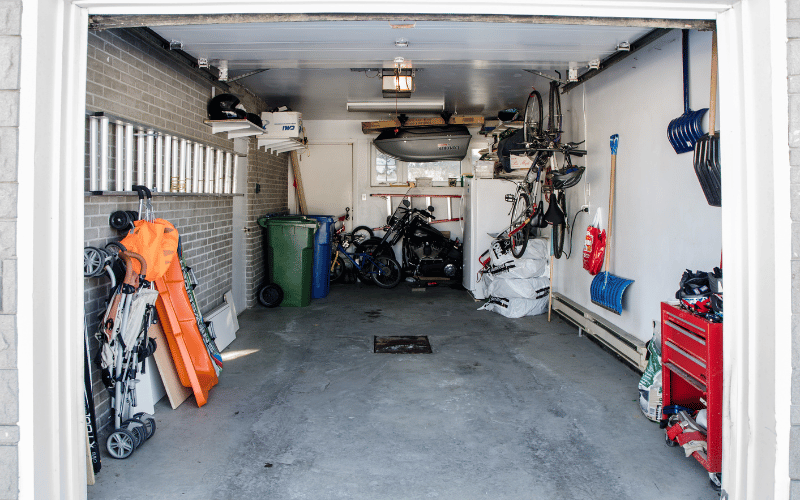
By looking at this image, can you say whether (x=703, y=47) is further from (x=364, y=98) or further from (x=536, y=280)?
(x=364, y=98)

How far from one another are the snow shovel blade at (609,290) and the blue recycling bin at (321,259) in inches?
138

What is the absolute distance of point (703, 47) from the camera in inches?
128

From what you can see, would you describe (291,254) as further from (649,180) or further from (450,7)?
(450,7)

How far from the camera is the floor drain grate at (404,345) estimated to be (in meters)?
4.80

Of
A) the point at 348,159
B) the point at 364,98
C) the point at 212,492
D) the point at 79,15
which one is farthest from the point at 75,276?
the point at 348,159

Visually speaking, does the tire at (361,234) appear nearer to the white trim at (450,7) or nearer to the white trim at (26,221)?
the white trim at (450,7)

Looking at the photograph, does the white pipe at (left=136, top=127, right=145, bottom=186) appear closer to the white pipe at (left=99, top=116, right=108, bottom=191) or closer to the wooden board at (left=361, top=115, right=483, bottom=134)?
the white pipe at (left=99, top=116, right=108, bottom=191)

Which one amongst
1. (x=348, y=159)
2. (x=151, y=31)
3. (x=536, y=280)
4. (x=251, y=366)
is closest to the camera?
(x=151, y=31)

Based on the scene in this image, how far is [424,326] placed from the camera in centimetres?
572

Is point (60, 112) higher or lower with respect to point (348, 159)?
lower

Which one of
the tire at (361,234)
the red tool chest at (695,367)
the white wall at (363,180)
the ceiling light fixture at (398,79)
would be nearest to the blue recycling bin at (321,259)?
the tire at (361,234)

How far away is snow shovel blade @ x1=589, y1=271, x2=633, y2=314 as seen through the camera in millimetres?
4406

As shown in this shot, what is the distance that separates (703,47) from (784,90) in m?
1.71

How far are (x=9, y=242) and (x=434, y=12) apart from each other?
5.37 feet
